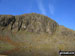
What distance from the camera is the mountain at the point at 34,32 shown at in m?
128

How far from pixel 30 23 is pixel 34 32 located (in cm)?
1615

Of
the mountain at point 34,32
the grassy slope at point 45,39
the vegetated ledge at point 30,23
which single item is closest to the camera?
the grassy slope at point 45,39

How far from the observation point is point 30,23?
16488 cm

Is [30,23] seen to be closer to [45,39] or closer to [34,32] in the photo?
[34,32]

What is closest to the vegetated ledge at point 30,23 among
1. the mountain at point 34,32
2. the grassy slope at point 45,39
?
the mountain at point 34,32

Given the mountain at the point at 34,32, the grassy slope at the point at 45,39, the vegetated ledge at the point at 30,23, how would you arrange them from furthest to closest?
the vegetated ledge at the point at 30,23 → the mountain at the point at 34,32 → the grassy slope at the point at 45,39

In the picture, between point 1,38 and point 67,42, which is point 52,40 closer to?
point 67,42

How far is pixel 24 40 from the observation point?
441 feet

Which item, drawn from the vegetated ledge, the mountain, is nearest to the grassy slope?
the mountain

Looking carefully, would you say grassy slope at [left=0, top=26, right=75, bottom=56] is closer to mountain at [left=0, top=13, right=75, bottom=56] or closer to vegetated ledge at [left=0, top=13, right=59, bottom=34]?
mountain at [left=0, top=13, right=75, bottom=56]

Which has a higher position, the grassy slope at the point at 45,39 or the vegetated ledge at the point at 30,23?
the vegetated ledge at the point at 30,23

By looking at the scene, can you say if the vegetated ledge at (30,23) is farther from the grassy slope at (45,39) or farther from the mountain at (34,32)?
the grassy slope at (45,39)

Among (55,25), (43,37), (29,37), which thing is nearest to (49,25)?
(55,25)

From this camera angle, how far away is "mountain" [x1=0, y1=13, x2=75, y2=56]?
128375 millimetres
